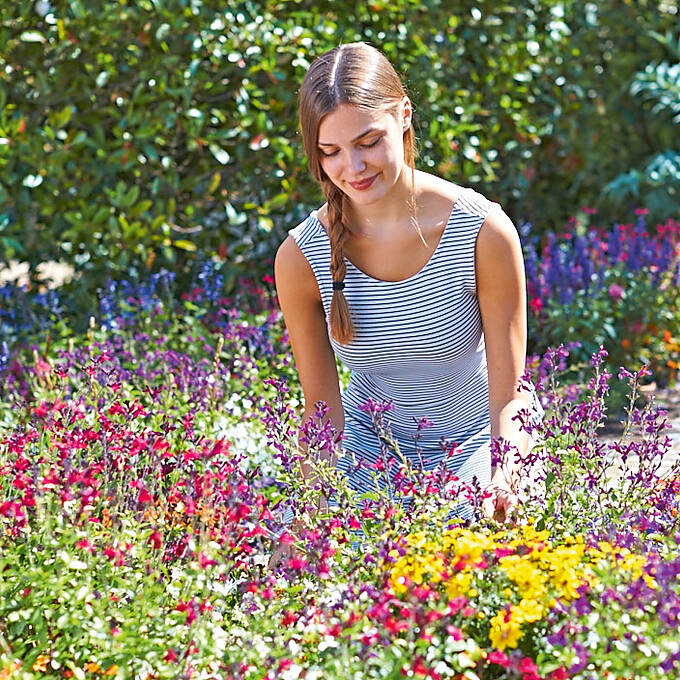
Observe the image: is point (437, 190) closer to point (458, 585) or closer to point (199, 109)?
point (458, 585)

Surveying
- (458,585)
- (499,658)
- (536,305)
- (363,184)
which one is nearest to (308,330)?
(363,184)

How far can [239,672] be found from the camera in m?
1.85

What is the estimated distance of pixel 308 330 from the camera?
2.92 metres

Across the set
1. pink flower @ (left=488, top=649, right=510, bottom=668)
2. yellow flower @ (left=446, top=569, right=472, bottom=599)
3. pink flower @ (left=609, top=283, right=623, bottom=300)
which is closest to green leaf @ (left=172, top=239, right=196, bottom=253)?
pink flower @ (left=609, top=283, right=623, bottom=300)

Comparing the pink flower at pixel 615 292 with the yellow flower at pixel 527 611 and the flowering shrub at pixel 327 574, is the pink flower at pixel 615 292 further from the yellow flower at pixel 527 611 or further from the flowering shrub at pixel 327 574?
the yellow flower at pixel 527 611

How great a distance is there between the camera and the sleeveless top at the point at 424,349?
2754mm

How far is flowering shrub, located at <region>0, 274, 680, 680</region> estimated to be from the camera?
1.81 m

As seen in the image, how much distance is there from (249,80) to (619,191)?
237cm

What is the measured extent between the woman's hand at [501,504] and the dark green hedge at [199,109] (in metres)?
2.10

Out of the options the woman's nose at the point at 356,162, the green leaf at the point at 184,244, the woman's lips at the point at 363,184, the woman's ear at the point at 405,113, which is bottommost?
the green leaf at the point at 184,244

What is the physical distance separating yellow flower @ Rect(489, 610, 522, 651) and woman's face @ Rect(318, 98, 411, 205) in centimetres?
117

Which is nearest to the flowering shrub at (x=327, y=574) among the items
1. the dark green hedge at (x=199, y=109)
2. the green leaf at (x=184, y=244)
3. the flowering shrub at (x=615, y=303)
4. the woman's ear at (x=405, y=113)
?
the woman's ear at (x=405, y=113)

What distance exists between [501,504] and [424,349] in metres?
0.65

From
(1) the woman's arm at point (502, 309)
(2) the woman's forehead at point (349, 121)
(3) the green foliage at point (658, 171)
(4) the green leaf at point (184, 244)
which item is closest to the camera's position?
(2) the woman's forehead at point (349, 121)
